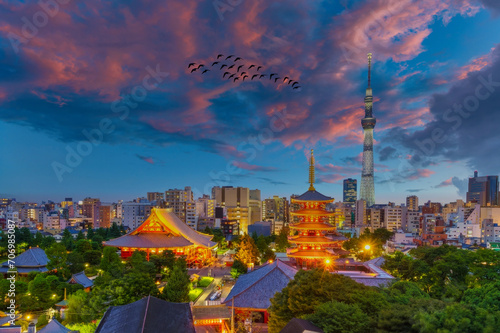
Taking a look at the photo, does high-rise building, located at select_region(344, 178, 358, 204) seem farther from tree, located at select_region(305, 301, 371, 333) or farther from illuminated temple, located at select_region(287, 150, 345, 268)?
tree, located at select_region(305, 301, 371, 333)

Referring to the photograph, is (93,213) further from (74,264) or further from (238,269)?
(238,269)

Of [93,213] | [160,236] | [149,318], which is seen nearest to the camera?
[149,318]

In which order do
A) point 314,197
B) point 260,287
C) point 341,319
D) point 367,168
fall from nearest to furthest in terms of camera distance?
point 341,319 < point 260,287 < point 314,197 < point 367,168

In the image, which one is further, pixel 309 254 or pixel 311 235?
pixel 311 235

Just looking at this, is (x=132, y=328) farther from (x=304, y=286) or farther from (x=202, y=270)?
(x=202, y=270)

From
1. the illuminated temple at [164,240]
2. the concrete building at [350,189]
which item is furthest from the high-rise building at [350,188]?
the illuminated temple at [164,240]

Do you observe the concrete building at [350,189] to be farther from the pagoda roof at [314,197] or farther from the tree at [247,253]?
the pagoda roof at [314,197]

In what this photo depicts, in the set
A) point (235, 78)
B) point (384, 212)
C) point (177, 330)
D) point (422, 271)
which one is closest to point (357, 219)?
point (384, 212)

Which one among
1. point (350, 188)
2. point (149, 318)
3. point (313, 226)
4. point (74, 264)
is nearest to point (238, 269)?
point (313, 226)
